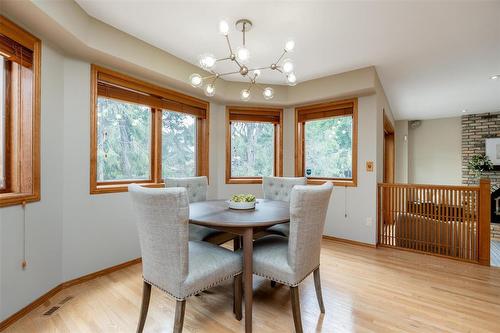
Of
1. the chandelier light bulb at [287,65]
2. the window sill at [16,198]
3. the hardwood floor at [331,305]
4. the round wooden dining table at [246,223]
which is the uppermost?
the chandelier light bulb at [287,65]

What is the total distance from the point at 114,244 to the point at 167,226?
1.65m

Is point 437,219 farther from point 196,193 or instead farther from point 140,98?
point 140,98

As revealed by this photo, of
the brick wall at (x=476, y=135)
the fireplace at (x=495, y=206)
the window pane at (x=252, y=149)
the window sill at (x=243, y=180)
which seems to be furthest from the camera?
the brick wall at (x=476, y=135)

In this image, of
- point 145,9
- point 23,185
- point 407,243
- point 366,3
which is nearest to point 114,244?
point 23,185

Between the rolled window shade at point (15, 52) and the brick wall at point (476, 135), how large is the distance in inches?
325

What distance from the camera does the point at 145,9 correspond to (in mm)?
2051

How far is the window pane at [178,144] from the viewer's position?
10.8 ft

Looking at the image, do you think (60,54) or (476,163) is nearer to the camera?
(60,54)

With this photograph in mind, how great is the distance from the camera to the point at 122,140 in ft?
9.28

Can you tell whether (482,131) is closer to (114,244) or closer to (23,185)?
(114,244)

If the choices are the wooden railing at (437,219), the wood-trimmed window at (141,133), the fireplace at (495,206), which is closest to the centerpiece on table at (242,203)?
the wood-trimmed window at (141,133)

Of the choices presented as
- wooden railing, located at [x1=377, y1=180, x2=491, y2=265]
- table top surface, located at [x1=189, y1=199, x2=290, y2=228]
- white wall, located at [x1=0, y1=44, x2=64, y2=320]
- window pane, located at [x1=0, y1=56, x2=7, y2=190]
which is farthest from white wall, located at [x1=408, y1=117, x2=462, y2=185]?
window pane, located at [x1=0, y1=56, x2=7, y2=190]

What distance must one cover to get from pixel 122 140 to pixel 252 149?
2088 millimetres

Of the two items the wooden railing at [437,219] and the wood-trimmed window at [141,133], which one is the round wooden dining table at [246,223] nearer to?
the wood-trimmed window at [141,133]
